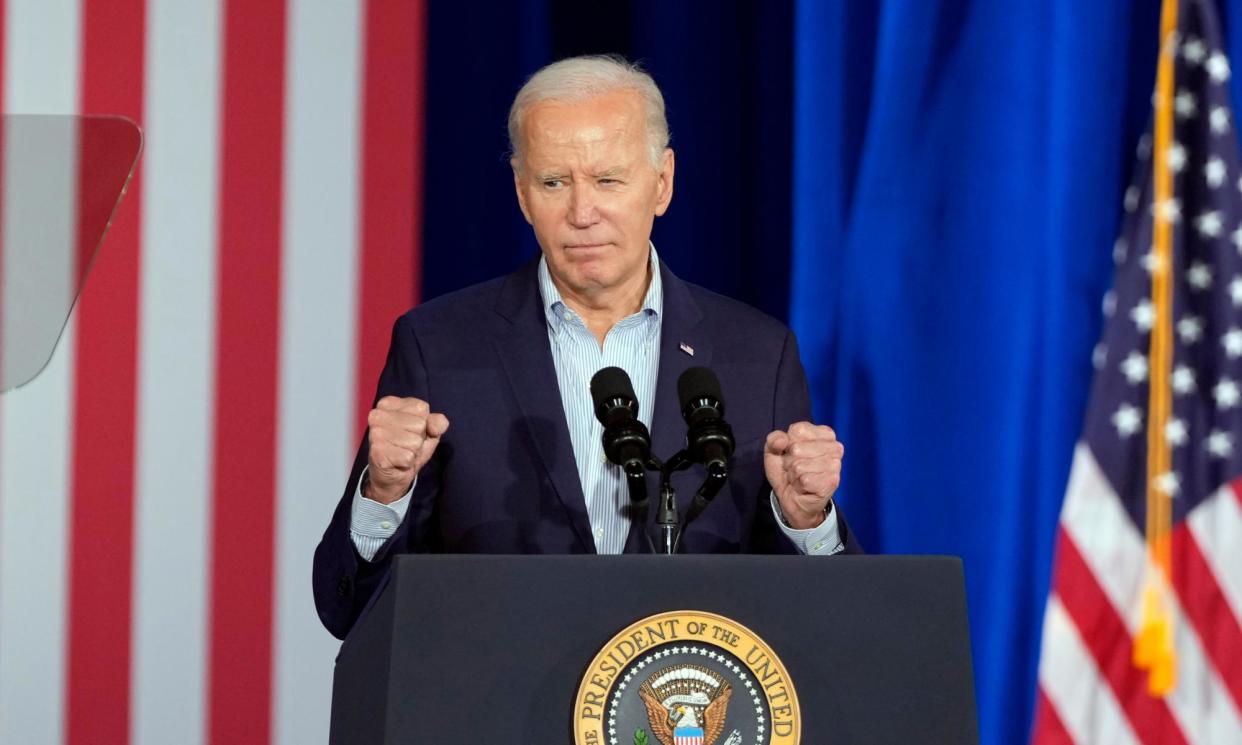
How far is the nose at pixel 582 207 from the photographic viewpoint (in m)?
2.25

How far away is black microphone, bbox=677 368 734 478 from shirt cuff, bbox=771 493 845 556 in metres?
0.25

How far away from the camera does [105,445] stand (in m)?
3.21

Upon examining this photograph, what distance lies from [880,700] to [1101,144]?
192 cm

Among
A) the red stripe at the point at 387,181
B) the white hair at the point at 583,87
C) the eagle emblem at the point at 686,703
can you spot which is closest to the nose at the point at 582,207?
the white hair at the point at 583,87

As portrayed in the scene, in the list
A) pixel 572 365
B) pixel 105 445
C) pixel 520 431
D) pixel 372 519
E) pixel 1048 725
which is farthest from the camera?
pixel 105 445

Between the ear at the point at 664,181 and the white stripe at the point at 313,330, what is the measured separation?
1164 mm

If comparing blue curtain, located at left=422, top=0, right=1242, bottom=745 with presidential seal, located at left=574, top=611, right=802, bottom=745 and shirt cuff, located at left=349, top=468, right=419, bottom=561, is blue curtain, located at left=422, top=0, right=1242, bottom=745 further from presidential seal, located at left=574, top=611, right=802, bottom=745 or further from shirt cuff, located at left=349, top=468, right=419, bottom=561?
presidential seal, located at left=574, top=611, right=802, bottom=745

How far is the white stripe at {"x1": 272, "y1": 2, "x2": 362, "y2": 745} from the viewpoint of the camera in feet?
10.8

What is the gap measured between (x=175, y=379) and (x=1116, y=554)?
1948 mm

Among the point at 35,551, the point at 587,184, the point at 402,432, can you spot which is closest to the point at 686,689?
the point at 402,432

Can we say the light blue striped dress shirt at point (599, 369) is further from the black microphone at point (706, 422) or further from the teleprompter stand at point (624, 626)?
the teleprompter stand at point (624, 626)

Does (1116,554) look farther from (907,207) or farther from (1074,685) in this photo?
(907,207)

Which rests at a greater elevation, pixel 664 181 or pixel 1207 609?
pixel 664 181

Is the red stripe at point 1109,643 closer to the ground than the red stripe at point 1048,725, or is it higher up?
higher up
